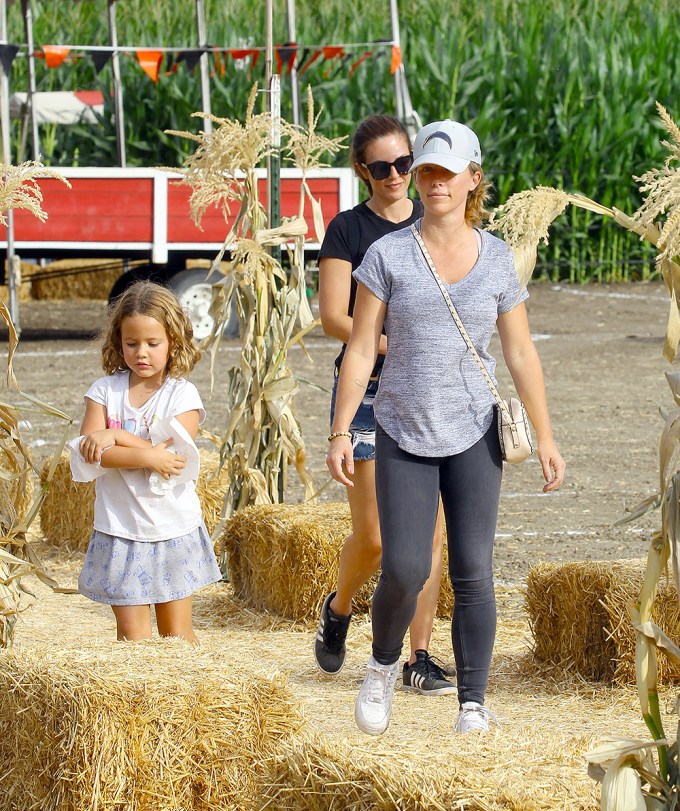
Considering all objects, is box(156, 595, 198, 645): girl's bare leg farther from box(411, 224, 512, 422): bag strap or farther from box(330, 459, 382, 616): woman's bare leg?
box(411, 224, 512, 422): bag strap

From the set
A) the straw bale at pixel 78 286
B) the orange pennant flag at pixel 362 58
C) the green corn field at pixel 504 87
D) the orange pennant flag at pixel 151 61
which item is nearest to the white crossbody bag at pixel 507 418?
the orange pennant flag at pixel 151 61

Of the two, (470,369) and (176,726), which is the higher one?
(470,369)

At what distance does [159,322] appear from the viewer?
176 inches

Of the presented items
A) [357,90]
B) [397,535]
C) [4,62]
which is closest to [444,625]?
[397,535]

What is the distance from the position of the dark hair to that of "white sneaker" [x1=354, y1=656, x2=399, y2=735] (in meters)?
1.59

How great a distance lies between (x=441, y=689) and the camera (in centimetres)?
448

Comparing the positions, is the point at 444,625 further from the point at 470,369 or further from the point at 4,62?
the point at 4,62

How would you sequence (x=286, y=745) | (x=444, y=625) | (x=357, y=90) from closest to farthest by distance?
1. (x=286, y=745)
2. (x=444, y=625)
3. (x=357, y=90)

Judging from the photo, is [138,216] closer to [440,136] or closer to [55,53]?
[55,53]

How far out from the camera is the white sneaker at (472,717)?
3.71m

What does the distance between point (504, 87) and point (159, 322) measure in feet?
49.8

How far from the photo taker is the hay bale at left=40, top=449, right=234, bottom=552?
252 inches

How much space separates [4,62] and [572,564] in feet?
29.6

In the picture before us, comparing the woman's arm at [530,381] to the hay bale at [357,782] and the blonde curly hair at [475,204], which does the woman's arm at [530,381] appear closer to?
the blonde curly hair at [475,204]
